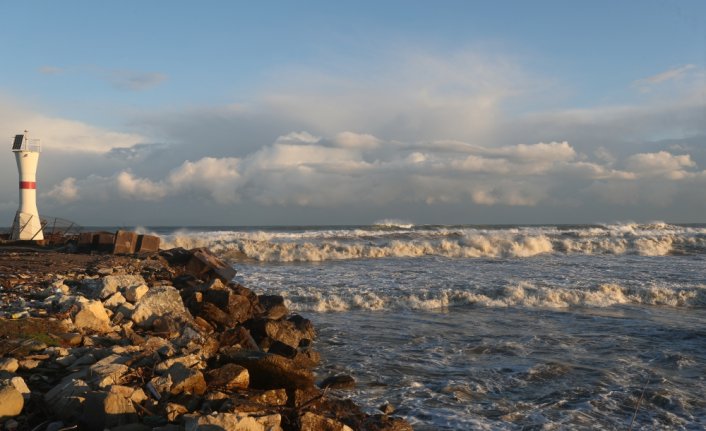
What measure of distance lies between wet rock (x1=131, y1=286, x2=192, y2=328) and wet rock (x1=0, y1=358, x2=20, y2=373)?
81.5 inches

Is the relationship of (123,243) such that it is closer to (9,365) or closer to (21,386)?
(9,365)

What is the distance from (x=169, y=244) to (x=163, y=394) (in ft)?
85.2

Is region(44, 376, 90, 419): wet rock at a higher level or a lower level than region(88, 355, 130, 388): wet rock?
lower

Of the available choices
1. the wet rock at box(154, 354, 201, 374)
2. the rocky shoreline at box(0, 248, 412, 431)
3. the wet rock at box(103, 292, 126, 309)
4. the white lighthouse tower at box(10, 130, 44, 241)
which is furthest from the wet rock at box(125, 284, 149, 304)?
the white lighthouse tower at box(10, 130, 44, 241)

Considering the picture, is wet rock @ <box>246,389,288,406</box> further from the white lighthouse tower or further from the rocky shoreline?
the white lighthouse tower

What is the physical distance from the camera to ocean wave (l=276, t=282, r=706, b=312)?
11961 mm

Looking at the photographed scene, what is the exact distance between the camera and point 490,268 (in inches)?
760

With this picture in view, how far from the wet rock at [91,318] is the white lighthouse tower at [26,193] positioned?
13529 millimetres

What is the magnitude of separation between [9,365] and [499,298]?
10.1 meters

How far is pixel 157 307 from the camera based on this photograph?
7.18 m

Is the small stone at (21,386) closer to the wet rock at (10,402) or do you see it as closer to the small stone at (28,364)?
the wet rock at (10,402)

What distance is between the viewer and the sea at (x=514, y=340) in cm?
577

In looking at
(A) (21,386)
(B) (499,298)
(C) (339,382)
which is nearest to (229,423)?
(A) (21,386)

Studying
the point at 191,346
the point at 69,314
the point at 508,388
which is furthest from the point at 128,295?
the point at 508,388
